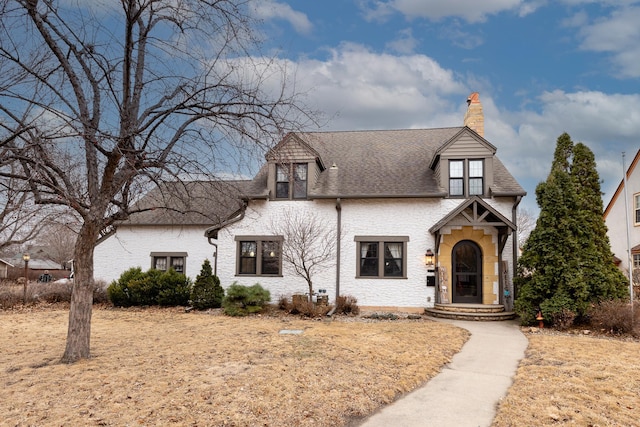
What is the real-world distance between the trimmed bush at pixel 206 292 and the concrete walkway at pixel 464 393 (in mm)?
9669

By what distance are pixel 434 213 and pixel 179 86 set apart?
11492mm

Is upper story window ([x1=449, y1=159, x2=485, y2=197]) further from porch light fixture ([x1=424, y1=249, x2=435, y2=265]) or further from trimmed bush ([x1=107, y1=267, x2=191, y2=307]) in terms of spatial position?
trimmed bush ([x1=107, y1=267, x2=191, y2=307])

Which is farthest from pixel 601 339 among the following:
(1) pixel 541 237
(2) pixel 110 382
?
(2) pixel 110 382

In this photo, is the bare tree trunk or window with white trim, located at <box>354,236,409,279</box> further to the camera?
window with white trim, located at <box>354,236,409,279</box>

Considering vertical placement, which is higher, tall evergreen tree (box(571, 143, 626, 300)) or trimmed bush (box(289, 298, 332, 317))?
tall evergreen tree (box(571, 143, 626, 300))

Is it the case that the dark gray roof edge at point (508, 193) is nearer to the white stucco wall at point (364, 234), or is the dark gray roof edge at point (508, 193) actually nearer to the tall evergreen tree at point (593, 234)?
the white stucco wall at point (364, 234)

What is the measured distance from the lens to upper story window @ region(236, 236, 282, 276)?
16703 mm

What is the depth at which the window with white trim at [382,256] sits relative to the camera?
16062 mm

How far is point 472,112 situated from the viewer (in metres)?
19.0

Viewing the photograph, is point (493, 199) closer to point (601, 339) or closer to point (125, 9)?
point (601, 339)

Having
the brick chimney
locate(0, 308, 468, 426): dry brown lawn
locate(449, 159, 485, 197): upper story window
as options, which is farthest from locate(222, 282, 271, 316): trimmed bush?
the brick chimney

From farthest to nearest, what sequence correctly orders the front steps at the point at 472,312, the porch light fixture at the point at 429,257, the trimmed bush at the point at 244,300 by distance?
the porch light fixture at the point at 429,257, the trimmed bush at the point at 244,300, the front steps at the point at 472,312

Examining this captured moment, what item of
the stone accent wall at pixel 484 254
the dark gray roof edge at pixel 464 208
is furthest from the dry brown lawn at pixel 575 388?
the stone accent wall at pixel 484 254

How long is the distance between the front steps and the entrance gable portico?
0.71 metres
